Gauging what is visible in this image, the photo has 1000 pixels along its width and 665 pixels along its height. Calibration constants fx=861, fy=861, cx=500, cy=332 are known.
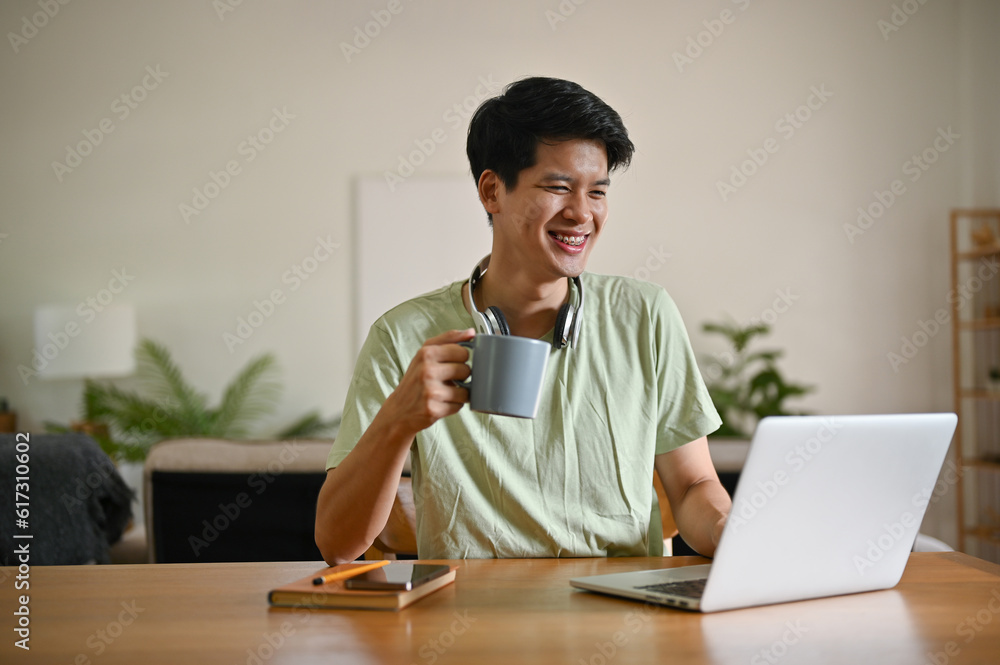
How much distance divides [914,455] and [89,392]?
4.42m

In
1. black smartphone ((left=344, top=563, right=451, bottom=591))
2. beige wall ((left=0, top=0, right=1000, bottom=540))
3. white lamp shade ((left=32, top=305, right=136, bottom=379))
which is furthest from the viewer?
beige wall ((left=0, top=0, right=1000, bottom=540))

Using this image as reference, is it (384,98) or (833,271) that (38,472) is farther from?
(833,271)

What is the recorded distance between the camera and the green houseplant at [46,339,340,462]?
4.25m

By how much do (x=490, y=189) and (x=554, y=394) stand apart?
0.37 meters

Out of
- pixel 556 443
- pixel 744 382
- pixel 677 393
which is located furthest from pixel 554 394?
pixel 744 382

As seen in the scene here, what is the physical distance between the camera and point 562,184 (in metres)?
1.34

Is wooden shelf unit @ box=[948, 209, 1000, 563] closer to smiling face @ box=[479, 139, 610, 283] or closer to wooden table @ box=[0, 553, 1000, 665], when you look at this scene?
smiling face @ box=[479, 139, 610, 283]

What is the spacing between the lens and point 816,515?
851 mm

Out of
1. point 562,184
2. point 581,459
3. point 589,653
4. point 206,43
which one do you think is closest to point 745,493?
point 589,653

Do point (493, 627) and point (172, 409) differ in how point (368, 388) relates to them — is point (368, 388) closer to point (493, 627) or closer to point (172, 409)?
point (493, 627)

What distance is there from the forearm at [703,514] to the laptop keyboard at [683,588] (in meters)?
0.23

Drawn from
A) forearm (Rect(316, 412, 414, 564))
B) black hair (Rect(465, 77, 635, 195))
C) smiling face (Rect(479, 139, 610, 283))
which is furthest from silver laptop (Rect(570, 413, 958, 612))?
black hair (Rect(465, 77, 635, 195))

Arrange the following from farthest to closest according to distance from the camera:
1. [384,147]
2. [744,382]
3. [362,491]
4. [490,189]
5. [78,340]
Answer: [384,147], [744,382], [78,340], [490,189], [362,491]

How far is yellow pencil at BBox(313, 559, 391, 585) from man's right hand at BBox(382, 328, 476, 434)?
0.17m
